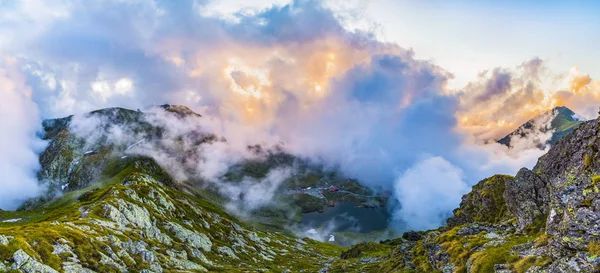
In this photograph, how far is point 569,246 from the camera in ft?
130

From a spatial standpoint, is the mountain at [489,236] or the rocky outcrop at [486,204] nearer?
the mountain at [489,236]

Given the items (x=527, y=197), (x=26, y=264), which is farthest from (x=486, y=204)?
(x=26, y=264)

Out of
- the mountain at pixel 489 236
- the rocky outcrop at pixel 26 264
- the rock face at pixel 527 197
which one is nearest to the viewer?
the mountain at pixel 489 236

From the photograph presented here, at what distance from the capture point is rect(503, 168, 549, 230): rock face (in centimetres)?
6662

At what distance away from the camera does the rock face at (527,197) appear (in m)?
66.6

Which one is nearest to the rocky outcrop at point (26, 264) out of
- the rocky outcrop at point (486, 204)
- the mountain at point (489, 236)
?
the mountain at point (489, 236)

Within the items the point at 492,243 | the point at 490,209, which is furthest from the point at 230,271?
the point at 492,243

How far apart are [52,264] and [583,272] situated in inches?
5100

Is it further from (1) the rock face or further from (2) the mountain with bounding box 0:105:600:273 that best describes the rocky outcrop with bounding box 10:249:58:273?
(1) the rock face

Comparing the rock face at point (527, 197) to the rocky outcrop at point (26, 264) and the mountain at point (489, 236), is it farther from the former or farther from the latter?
the rocky outcrop at point (26, 264)

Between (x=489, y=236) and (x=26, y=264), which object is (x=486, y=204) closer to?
(x=489, y=236)

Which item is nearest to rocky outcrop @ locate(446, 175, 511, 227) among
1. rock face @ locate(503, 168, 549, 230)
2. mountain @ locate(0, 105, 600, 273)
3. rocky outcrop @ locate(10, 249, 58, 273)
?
mountain @ locate(0, 105, 600, 273)

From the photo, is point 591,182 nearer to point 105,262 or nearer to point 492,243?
point 492,243

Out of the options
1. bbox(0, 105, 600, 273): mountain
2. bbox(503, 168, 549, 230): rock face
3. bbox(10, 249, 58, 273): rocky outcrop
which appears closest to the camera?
bbox(0, 105, 600, 273): mountain
